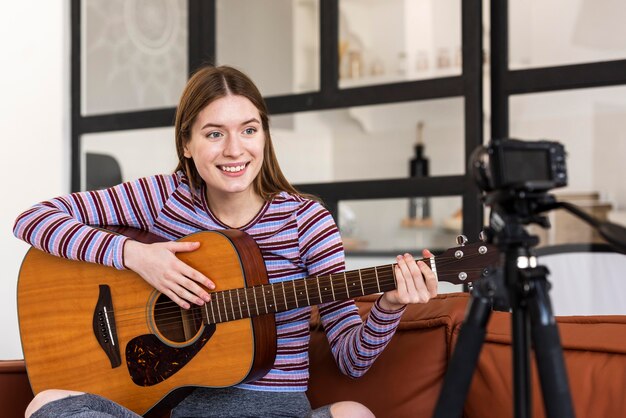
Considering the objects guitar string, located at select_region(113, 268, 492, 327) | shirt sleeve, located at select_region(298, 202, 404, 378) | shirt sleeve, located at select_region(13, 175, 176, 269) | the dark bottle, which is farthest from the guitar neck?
the dark bottle

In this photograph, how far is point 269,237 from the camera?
1.77 m

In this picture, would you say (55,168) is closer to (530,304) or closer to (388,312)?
(388,312)

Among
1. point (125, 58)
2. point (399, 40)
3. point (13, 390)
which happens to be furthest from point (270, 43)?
point (13, 390)

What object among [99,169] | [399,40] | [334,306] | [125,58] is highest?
[399,40]

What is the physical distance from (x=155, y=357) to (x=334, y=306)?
1.27 ft

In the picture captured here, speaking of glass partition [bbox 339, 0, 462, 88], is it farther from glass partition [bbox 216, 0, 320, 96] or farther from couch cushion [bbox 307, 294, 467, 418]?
couch cushion [bbox 307, 294, 467, 418]

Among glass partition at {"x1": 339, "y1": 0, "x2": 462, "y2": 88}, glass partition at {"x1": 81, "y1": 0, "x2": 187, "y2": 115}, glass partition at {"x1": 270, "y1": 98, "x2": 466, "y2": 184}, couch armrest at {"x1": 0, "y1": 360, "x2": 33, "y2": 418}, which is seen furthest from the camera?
glass partition at {"x1": 339, "y1": 0, "x2": 462, "y2": 88}

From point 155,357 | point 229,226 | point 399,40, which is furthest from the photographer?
point 399,40

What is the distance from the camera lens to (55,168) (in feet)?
11.2

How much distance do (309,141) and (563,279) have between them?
48.0 inches

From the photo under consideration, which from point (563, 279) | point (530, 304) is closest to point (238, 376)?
point (530, 304)

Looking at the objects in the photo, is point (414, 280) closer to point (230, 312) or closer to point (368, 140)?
point (230, 312)

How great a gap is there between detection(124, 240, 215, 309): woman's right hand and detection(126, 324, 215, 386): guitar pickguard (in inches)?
3.0

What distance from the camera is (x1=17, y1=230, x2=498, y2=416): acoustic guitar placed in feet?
5.28
